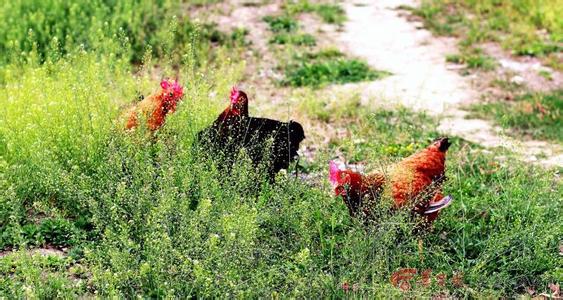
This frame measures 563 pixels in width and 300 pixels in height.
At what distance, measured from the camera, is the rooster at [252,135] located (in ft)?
16.0

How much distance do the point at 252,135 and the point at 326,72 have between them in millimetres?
3497

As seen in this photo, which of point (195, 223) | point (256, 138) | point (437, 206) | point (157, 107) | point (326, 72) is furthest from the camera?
point (326, 72)

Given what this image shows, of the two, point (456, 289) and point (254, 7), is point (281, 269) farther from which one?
point (254, 7)

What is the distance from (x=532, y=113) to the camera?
24.0 ft

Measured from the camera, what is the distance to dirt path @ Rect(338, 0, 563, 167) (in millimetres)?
6793

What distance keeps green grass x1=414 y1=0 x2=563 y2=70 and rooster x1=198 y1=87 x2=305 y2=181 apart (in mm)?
4643

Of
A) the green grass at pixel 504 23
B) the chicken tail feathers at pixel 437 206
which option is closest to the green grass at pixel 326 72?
the green grass at pixel 504 23

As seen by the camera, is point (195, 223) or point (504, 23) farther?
point (504, 23)

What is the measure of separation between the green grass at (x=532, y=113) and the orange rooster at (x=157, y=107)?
3074mm

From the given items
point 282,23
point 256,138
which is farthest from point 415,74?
point 256,138

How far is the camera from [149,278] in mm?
3916

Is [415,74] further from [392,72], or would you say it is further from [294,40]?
[294,40]

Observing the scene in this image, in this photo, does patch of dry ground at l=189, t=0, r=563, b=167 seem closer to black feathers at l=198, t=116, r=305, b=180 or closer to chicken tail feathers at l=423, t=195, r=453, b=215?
black feathers at l=198, t=116, r=305, b=180

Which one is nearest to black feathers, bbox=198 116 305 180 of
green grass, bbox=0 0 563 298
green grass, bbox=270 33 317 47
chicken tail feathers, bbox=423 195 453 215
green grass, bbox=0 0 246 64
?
green grass, bbox=0 0 563 298
